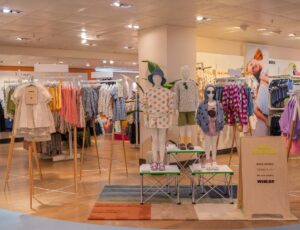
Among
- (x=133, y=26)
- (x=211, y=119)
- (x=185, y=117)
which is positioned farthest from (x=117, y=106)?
(x=133, y=26)

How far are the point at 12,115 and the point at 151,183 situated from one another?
8.35 ft

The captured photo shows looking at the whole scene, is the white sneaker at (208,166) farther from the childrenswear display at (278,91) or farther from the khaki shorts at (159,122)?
the childrenswear display at (278,91)

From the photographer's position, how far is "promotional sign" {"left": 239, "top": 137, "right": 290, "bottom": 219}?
4941mm

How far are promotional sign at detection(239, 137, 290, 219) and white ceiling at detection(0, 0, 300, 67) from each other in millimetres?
2533

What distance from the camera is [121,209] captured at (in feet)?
17.6

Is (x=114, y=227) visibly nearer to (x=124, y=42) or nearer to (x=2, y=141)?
(x=124, y=42)

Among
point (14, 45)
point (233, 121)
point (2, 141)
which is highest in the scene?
point (14, 45)

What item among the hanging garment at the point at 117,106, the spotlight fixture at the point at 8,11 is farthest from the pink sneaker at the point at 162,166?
the spotlight fixture at the point at 8,11

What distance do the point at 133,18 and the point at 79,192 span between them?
131 inches

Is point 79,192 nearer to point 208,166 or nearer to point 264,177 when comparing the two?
point 208,166

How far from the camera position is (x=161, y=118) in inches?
229

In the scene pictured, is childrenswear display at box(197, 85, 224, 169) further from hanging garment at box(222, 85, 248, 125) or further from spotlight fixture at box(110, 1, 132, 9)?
spotlight fixture at box(110, 1, 132, 9)

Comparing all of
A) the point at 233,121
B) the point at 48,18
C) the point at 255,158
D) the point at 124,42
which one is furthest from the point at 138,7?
the point at 124,42

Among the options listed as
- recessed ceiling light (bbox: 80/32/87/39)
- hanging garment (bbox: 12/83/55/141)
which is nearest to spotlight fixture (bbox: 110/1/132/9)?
hanging garment (bbox: 12/83/55/141)
